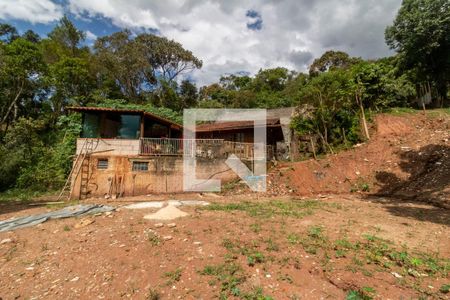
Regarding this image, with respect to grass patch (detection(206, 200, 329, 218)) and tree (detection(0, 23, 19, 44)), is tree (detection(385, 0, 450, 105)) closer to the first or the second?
grass patch (detection(206, 200, 329, 218))

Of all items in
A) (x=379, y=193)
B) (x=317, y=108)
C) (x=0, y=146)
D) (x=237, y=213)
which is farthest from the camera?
(x=0, y=146)

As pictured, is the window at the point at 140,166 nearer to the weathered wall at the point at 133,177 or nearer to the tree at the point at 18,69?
the weathered wall at the point at 133,177

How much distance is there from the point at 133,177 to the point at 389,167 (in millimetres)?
12803

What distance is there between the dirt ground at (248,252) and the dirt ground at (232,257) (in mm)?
21

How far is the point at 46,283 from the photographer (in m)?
4.35

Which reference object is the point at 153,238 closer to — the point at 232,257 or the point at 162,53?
the point at 232,257

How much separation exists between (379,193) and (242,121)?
1218 cm

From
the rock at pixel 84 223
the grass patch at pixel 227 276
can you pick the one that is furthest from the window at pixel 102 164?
the grass patch at pixel 227 276

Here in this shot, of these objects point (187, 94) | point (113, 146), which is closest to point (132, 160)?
point (113, 146)

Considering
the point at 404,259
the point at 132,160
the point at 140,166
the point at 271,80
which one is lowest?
the point at 404,259

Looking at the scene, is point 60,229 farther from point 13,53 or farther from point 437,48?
point 437,48

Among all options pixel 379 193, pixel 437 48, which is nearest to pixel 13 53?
pixel 379 193

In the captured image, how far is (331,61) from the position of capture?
123 feet

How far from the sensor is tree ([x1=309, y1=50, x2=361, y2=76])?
36.6 metres
